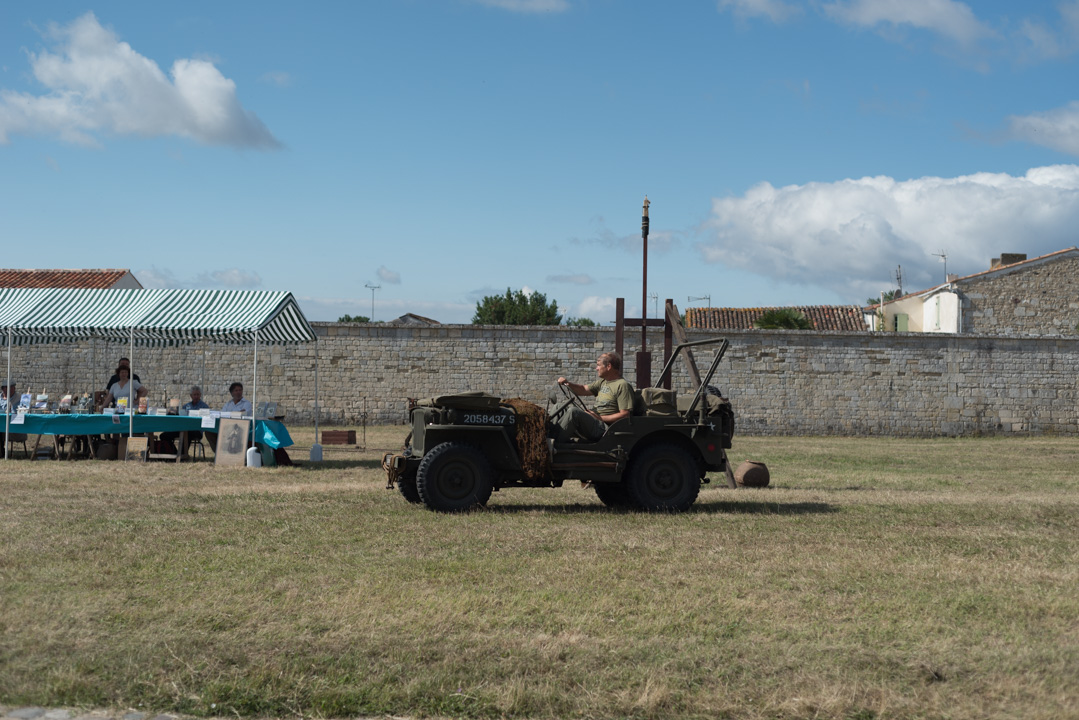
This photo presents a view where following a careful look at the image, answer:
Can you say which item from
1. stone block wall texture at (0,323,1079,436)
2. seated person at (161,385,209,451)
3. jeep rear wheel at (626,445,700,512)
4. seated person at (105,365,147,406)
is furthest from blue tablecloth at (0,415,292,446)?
stone block wall texture at (0,323,1079,436)

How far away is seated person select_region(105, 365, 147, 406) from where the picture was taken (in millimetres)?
15148

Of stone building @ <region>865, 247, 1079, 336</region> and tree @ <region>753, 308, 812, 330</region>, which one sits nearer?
stone building @ <region>865, 247, 1079, 336</region>

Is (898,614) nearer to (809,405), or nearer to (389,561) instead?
(389,561)

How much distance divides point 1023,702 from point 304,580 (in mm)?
3882

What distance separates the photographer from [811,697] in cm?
395

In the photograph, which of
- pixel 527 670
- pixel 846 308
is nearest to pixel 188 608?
pixel 527 670

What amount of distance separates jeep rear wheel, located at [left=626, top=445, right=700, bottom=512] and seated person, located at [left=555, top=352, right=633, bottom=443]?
17.6 inches

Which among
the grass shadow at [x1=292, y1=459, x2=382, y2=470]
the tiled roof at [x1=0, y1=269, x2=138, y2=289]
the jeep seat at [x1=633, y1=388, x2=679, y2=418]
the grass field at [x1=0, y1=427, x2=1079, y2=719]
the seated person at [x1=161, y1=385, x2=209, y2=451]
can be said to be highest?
the tiled roof at [x1=0, y1=269, x2=138, y2=289]

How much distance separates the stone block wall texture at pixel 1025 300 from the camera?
33.8 metres

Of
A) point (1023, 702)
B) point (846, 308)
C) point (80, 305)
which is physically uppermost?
point (846, 308)

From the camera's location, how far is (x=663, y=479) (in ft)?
30.4

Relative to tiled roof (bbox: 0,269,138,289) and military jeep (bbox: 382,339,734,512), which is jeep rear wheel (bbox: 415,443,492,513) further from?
tiled roof (bbox: 0,269,138,289)

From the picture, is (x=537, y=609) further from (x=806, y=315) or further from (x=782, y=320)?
(x=806, y=315)

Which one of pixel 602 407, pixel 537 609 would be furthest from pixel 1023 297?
pixel 537 609
